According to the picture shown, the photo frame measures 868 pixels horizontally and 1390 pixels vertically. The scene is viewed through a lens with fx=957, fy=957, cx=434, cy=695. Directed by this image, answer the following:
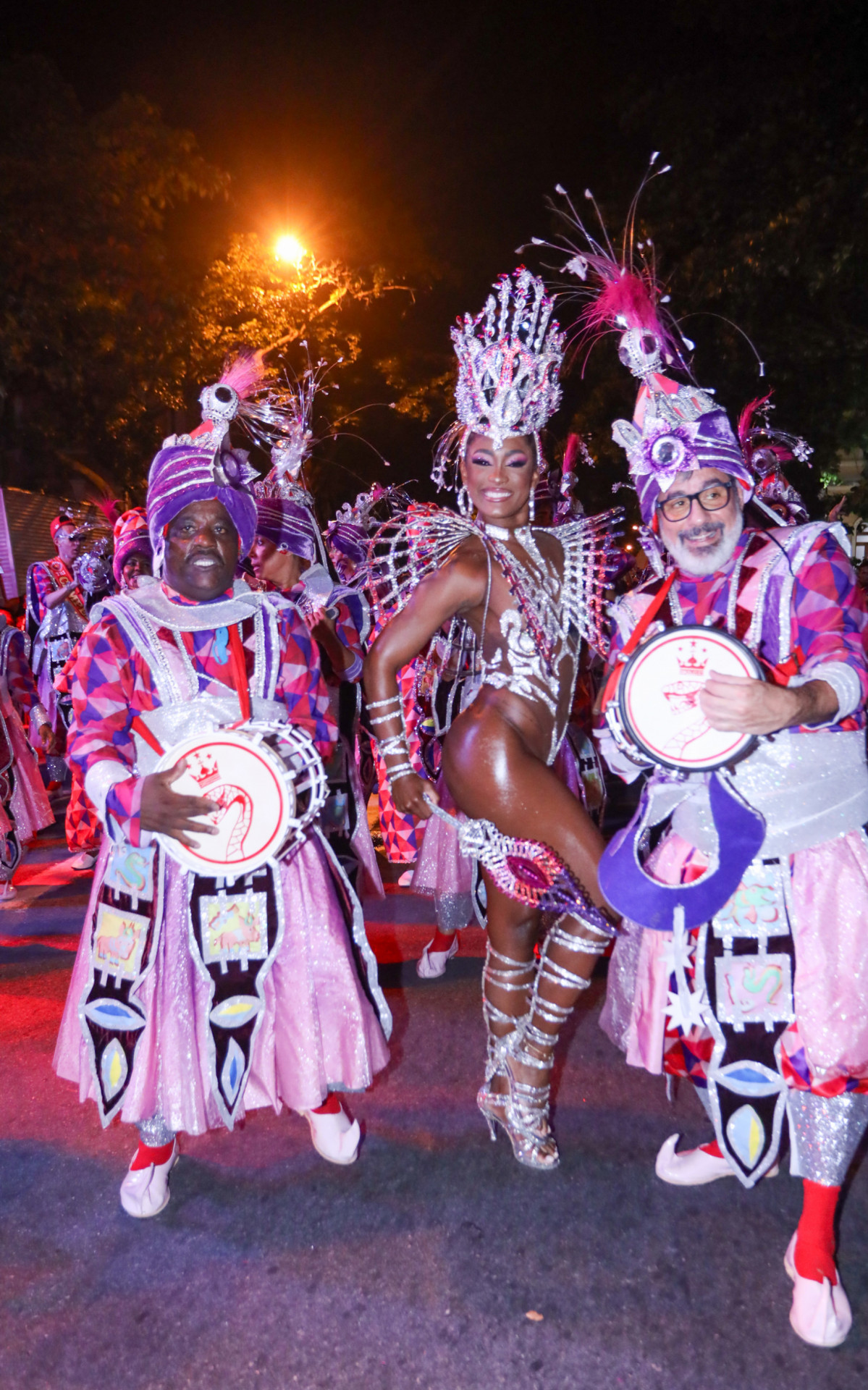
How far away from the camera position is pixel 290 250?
1372 centimetres

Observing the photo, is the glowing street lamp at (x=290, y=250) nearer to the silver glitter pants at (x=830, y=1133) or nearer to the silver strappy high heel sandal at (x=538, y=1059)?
the silver strappy high heel sandal at (x=538, y=1059)

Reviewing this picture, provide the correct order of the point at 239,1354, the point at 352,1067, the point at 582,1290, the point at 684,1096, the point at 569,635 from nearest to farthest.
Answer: the point at 239,1354, the point at 582,1290, the point at 352,1067, the point at 569,635, the point at 684,1096

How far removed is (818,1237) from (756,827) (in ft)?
3.10

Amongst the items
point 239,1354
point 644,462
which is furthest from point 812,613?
point 239,1354

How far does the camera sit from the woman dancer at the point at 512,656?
272cm

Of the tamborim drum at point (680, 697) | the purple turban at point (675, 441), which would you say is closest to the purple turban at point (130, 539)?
the purple turban at point (675, 441)

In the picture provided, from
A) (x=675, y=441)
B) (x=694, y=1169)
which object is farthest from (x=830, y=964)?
(x=675, y=441)

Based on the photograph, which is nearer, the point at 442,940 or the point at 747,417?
the point at 747,417

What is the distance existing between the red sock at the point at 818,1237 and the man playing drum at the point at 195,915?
3.83 ft

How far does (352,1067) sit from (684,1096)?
4.06 feet

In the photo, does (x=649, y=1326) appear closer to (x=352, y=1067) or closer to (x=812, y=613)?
(x=352, y=1067)

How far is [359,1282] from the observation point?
2.40 meters

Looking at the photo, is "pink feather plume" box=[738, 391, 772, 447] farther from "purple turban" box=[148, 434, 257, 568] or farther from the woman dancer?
"purple turban" box=[148, 434, 257, 568]

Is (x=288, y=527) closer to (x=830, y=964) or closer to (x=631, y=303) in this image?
(x=631, y=303)
